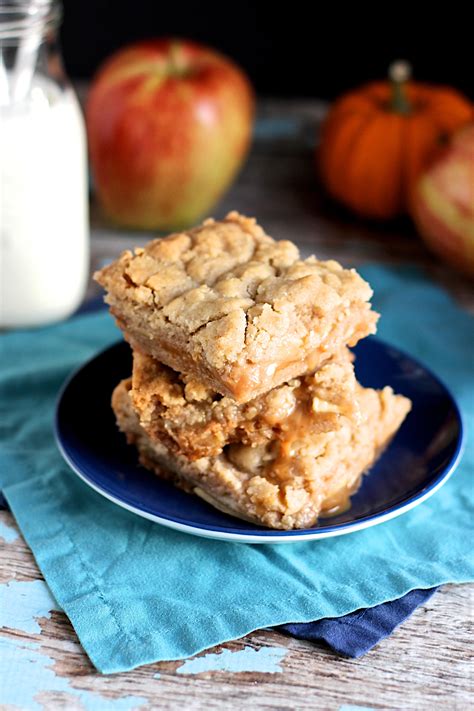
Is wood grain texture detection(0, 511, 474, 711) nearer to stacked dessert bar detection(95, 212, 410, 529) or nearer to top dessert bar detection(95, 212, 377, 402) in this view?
stacked dessert bar detection(95, 212, 410, 529)

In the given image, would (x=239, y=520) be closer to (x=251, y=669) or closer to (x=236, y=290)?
(x=251, y=669)

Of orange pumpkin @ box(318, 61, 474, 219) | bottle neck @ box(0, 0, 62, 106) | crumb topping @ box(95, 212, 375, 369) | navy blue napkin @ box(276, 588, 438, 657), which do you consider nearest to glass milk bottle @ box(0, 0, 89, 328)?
bottle neck @ box(0, 0, 62, 106)

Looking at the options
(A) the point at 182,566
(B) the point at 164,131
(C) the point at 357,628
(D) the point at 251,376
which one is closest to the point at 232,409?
(D) the point at 251,376

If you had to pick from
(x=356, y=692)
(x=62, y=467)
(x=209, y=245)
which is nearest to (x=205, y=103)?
(x=209, y=245)

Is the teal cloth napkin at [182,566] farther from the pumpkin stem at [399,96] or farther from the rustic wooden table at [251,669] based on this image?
the pumpkin stem at [399,96]

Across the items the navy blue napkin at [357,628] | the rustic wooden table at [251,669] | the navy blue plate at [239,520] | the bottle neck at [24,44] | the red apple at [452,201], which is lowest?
the rustic wooden table at [251,669]

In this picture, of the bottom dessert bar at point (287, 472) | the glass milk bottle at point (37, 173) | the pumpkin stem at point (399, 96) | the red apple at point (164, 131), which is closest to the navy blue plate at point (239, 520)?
the bottom dessert bar at point (287, 472)

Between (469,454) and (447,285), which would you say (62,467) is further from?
(447,285)
